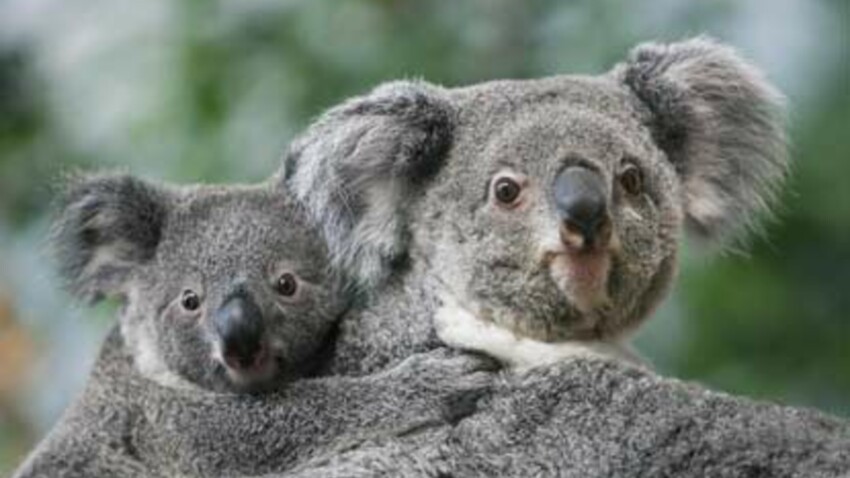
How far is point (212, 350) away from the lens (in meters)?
6.34

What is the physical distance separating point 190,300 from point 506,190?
107cm

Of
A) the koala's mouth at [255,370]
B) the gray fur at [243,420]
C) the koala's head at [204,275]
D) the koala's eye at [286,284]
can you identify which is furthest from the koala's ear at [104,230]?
the koala's mouth at [255,370]

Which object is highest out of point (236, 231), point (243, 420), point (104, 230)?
point (104, 230)

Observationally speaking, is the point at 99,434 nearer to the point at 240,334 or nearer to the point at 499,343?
the point at 240,334

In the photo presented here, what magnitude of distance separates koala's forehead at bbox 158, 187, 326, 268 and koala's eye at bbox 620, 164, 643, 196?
951 mm

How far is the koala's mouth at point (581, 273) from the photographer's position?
5.88 metres

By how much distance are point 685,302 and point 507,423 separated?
19.0 feet

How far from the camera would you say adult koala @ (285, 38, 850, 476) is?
5.79m

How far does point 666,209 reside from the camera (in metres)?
6.21

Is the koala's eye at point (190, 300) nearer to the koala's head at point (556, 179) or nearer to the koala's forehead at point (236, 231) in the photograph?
the koala's forehead at point (236, 231)

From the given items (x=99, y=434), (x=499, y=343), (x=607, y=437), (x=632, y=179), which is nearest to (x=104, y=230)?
(x=99, y=434)

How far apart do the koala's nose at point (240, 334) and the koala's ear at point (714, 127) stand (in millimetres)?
1249

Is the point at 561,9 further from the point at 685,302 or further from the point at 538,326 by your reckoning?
the point at 538,326

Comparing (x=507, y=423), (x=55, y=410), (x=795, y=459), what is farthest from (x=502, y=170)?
(x=55, y=410)
